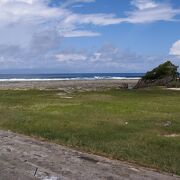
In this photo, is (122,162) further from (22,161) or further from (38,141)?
(38,141)

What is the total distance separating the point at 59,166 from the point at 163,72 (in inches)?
2206

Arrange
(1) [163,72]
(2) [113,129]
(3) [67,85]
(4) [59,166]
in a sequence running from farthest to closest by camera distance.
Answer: (3) [67,85]
(1) [163,72]
(2) [113,129]
(4) [59,166]

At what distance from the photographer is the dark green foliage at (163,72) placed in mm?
64688

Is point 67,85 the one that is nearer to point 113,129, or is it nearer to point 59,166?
point 113,129

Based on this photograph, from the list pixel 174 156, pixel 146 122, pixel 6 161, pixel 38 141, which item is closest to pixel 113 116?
pixel 146 122

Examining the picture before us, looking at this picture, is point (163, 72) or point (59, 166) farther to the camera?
point (163, 72)

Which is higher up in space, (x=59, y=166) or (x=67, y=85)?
(x=67, y=85)

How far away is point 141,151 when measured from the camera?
12922 mm

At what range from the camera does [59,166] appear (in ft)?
35.1

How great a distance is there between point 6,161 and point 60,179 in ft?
7.70

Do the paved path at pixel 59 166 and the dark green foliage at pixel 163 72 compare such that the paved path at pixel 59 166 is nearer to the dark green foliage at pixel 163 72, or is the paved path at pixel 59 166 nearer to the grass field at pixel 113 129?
the grass field at pixel 113 129

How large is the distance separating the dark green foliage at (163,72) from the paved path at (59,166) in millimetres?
52985

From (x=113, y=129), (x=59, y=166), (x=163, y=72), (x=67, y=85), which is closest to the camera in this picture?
(x=59, y=166)

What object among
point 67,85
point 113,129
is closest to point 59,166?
point 113,129
